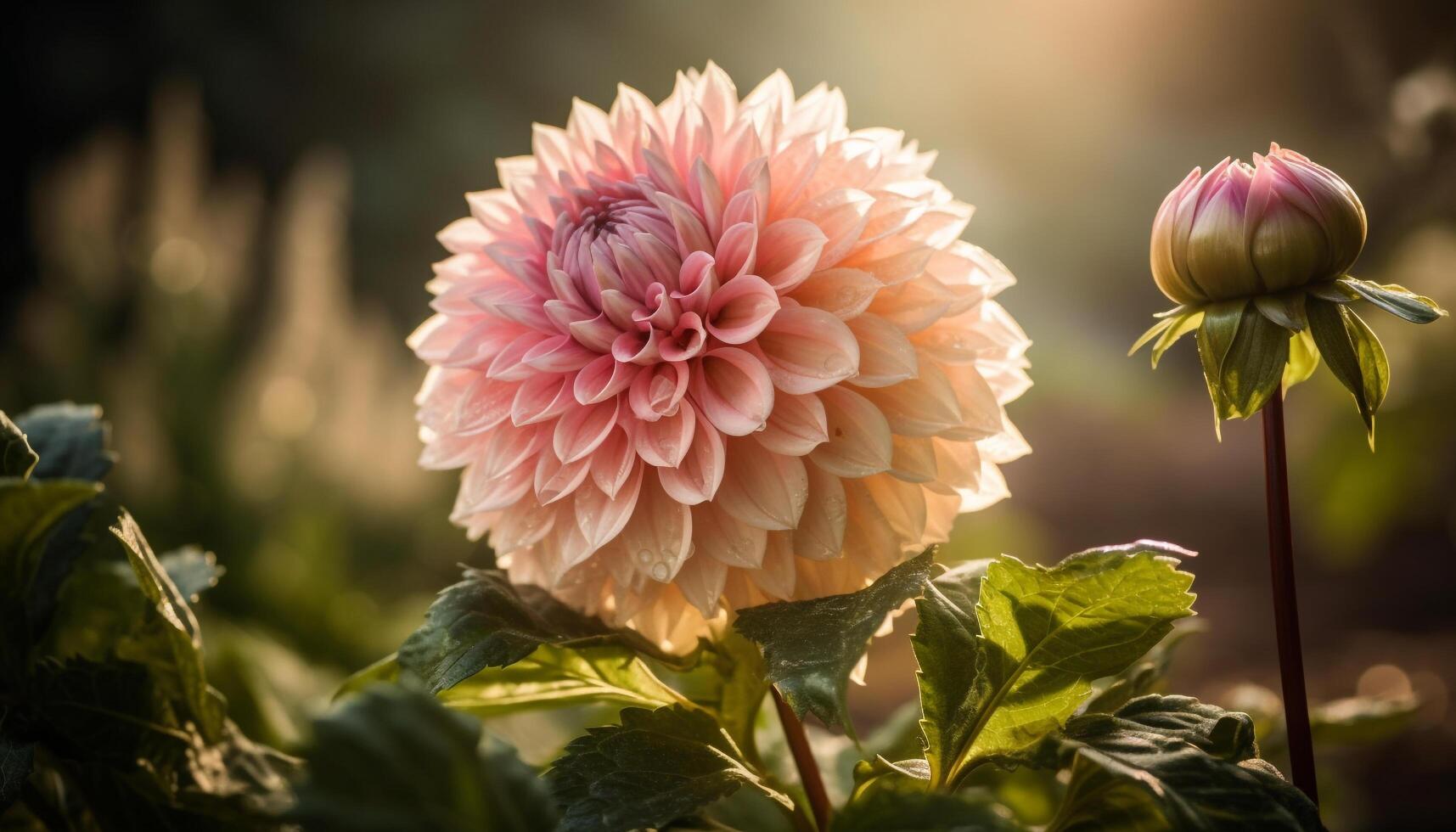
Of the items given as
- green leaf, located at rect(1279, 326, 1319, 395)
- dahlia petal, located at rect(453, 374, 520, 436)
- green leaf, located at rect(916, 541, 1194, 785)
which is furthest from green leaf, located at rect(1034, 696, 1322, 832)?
dahlia petal, located at rect(453, 374, 520, 436)

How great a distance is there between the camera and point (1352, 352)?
1.03ft

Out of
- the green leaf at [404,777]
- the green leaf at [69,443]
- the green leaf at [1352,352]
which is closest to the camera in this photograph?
the green leaf at [404,777]

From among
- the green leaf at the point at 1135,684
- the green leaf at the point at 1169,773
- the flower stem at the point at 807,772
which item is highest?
the green leaf at the point at 1135,684

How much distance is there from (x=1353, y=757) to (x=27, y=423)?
1.33 m

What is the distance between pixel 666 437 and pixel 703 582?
0.06 metres

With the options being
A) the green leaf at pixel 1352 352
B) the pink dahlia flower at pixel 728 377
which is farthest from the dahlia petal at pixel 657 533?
the green leaf at pixel 1352 352

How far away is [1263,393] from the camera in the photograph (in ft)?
Answer: 1.02

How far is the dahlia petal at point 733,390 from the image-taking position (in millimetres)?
348

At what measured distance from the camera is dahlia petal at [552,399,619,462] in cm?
37

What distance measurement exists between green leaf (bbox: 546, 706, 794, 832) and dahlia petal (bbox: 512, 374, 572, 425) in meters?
0.11

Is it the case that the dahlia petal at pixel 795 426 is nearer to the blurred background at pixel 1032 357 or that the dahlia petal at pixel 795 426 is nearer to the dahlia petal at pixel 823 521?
the dahlia petal at pixel 823 521

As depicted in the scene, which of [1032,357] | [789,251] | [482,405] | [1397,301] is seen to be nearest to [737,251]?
[789,251]

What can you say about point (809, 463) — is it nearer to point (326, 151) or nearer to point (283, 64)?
point (326, 151)

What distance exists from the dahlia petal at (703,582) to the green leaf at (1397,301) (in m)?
0.23
